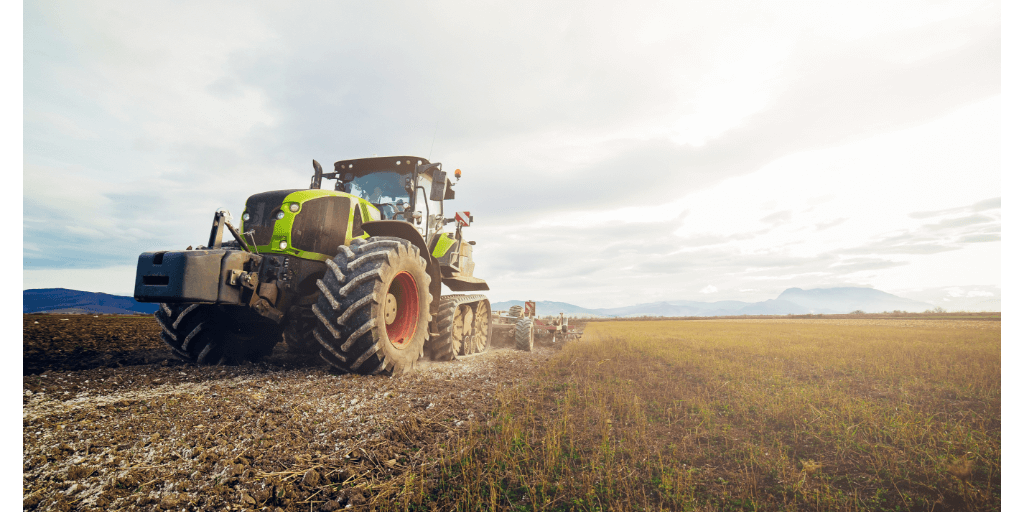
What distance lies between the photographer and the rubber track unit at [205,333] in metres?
5.46

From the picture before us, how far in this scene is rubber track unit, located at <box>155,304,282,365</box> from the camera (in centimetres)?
546

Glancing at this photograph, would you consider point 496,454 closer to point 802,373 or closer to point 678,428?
point 678,428

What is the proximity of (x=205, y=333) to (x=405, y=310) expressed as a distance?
2.81 meters

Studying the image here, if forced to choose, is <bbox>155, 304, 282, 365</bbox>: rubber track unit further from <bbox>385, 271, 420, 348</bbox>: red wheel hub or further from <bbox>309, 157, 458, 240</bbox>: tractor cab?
<bbox>309, 157, 458, 240</bbox>: tractor cab

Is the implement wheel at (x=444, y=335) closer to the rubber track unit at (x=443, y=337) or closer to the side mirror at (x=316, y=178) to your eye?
the rubber track unit at (x=443, y=337)

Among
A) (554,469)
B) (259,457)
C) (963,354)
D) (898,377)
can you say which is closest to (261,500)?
(259,457)

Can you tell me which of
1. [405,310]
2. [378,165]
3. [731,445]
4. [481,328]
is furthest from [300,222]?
[481,328]

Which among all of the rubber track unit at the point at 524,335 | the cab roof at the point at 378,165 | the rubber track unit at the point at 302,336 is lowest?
the rubber track unit at the point at 524,335

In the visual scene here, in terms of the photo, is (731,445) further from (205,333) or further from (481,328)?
(481,328)

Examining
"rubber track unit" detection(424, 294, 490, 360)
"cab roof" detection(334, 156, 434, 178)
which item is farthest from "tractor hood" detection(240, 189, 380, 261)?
"rubber track unit" detection(424, 294, 490, 360)

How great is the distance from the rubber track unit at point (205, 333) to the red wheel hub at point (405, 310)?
167cm

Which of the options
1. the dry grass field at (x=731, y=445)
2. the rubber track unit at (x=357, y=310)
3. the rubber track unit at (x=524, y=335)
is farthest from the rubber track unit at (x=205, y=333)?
the rubber track unit at (x=524, y=335)

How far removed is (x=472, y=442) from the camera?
3375mm

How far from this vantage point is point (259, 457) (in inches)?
109
